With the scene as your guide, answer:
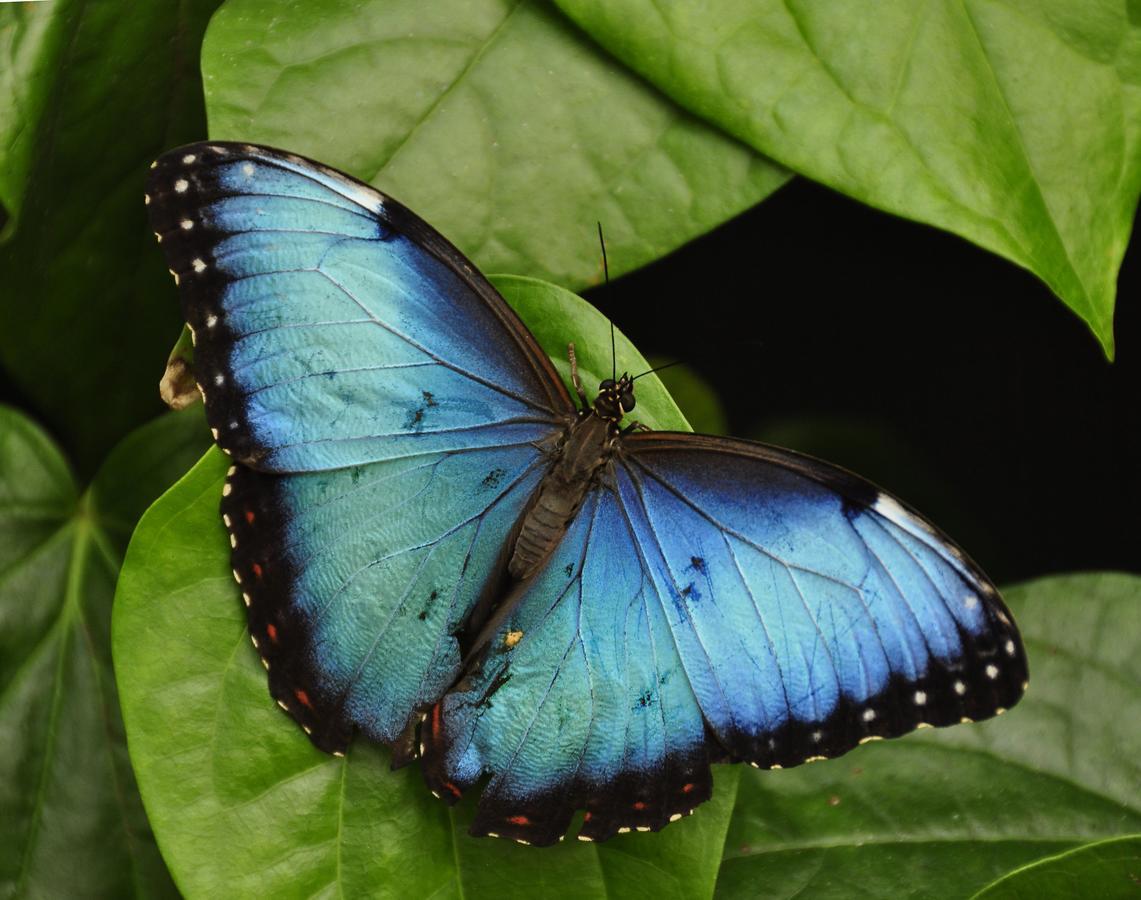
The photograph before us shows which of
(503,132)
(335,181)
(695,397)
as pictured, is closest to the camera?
(335,181)

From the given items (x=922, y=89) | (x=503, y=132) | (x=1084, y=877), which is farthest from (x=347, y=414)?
(x=1084, y=877)

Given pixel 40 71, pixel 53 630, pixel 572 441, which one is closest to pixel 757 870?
pixel 572 441

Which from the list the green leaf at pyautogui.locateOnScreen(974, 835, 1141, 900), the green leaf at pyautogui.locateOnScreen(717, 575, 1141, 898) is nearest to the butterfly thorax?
the green leaf at pyautogui.locateOnScreen(717, 575, 1141, 898)

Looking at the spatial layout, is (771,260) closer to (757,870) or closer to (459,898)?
(757,870)

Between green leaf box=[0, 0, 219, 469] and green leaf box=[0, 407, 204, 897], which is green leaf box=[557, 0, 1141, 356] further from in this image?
green leaf box=[0, 407, 204, 897]

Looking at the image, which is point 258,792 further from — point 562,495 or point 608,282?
point 608,282

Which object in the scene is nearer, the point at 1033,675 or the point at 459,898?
the point at 459,898

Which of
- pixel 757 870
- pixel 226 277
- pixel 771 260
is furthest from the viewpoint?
pixel 771 260
